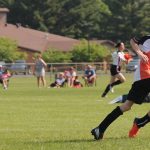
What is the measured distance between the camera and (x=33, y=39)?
88.2 metres

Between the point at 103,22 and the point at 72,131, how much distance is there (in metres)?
90.1

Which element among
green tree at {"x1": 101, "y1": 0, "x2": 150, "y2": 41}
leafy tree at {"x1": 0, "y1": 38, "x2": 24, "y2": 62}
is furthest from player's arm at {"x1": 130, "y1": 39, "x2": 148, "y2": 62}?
green tree at {"x1": 101, "y1": 0, "x2": 150, "y2": 41}

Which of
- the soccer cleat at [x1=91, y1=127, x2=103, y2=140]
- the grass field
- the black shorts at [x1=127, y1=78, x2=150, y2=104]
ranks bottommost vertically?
the grass field

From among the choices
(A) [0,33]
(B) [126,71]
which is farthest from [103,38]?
(B) [126,71]

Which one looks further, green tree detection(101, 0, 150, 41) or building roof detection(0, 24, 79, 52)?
green tree detection(101, 0, 150, 41)

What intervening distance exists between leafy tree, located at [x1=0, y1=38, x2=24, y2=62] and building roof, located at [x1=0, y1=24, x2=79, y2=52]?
25.0 feet

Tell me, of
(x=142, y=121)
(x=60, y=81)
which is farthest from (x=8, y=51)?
(x=142, y=121)

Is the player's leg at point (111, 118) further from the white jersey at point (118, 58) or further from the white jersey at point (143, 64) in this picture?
the white jersey at point (118, 58)

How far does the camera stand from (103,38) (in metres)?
102

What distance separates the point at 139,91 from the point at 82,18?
92783mm

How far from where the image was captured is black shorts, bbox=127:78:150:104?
403 inches

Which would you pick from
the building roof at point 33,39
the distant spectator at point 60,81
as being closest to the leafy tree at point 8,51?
the building roof at point 33,39

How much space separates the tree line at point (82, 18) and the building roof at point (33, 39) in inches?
335

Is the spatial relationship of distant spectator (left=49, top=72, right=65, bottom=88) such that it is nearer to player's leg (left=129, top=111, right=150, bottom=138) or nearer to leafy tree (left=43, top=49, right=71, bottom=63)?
player's leg (left=129, top=111, right=150, bottom=138)
